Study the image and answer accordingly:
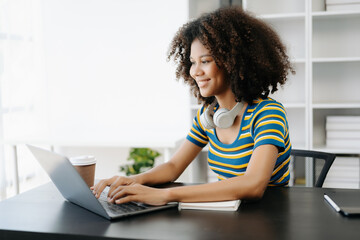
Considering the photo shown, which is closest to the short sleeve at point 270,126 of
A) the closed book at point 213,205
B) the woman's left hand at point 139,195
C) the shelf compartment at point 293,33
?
the closed book at point 213,205

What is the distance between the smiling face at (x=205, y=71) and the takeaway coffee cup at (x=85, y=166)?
49 centimetres

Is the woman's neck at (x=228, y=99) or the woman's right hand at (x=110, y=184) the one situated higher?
the woman's neck at (x=228, y=99)

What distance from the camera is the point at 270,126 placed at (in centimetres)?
133

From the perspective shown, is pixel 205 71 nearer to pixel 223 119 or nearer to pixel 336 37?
pixel 223 119

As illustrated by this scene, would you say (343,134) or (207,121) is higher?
(207,121)

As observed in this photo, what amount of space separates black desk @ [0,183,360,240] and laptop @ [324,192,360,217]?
0.02m

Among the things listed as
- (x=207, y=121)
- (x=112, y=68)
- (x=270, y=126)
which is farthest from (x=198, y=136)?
(x=112, y=68)

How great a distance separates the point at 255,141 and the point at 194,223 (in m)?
0.45

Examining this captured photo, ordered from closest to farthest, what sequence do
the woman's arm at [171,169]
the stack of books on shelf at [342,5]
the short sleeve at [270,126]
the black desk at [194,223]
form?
the black desk at [194,223] < the short sleeve at [270,126] < the woman's arm at [171,169] < the stack of books on shelf at [342,5]

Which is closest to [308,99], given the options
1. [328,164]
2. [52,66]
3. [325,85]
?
[325,85]

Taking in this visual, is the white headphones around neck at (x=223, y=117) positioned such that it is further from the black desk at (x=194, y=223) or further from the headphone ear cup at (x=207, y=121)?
the black desk at (x=194, y=223)

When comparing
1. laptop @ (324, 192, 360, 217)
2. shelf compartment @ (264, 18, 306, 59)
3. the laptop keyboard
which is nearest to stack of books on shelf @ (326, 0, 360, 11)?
shelf compartment @ (264, 18, 306, 59)

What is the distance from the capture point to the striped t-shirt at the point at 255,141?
1.33 m

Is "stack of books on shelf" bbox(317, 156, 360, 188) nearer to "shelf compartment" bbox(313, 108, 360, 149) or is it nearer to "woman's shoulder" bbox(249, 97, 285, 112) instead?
"shelf compartment" bbox(313, 108, 360, 149)
